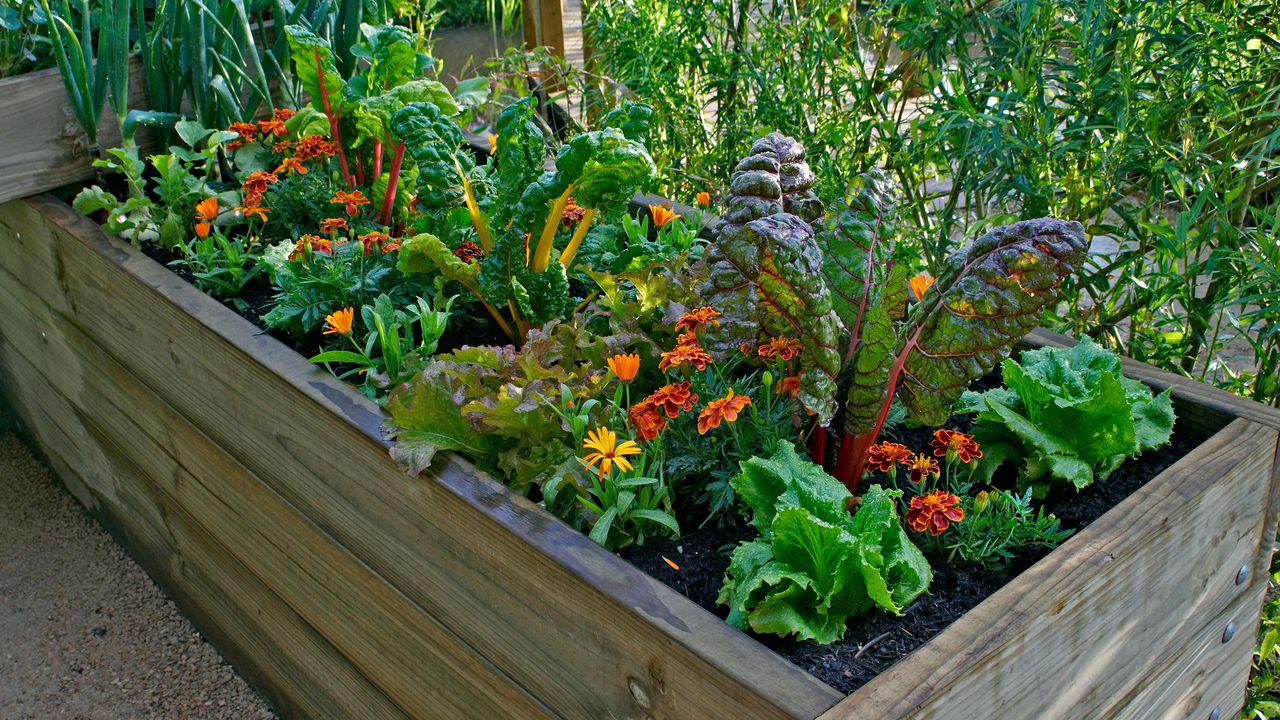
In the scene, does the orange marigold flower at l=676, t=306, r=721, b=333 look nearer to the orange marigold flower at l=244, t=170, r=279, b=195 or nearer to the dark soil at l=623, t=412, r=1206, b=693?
the dark soil at l=623, t=412, r=1206, b=693

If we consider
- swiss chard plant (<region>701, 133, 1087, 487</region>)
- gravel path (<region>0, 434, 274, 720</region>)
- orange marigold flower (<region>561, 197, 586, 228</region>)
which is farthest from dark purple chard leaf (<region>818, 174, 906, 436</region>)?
gravel path (<region>0, 434, 274, 720</region>)

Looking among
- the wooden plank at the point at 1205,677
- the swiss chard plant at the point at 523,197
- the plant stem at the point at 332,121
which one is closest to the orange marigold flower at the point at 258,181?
the plant stem at the point at 332,121

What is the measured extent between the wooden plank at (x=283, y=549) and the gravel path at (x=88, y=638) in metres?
0.34

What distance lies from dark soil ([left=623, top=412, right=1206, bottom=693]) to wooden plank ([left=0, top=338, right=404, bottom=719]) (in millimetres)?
648

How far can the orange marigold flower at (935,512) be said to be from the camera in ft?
3.90

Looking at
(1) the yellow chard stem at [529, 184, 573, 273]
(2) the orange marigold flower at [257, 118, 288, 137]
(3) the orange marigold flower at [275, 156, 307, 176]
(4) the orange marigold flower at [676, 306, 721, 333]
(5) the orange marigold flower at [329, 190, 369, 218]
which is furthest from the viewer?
(2) the orange marigold flower at [257, 118, 288, 137]

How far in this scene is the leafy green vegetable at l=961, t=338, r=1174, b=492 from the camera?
134cm

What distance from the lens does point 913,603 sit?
1.19 metres

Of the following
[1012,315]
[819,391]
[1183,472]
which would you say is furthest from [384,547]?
[1183,472]

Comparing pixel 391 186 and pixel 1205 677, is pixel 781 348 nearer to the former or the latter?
pixel 1205 677

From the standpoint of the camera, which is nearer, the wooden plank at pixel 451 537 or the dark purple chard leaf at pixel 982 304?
the wooden plank at pixel 451 537

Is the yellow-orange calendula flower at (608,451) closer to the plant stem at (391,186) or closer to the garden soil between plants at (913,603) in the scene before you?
the garden soil between plants at (913,603)

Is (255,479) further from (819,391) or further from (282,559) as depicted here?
(819,391)

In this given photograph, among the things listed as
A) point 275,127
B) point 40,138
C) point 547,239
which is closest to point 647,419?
point 547,239
